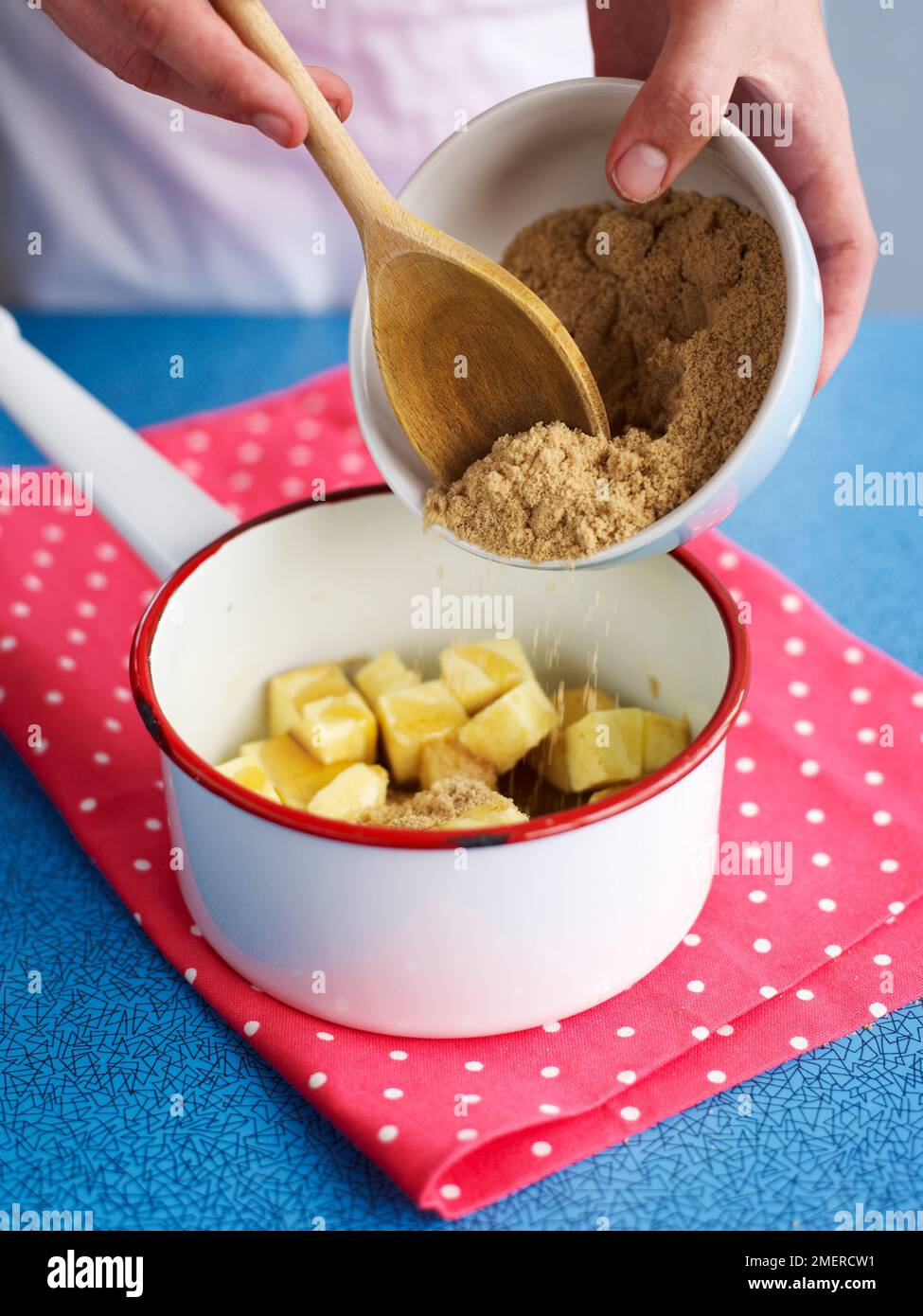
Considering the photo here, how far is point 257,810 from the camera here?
77cm

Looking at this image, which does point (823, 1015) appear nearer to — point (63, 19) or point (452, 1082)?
point (452, 1082)

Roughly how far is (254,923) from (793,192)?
0.61 m

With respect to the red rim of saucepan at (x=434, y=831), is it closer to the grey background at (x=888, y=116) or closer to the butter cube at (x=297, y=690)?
the butter cube at (x=297, y=690)

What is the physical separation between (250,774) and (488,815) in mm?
181

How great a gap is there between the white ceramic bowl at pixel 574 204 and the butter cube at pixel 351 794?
0.66 feet

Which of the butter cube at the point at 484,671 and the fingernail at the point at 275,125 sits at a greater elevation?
the fingernail at the point at 275,125

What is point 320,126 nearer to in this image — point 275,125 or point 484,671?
point 275,125

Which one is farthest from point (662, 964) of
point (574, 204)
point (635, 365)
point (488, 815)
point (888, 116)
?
point (888, 116)

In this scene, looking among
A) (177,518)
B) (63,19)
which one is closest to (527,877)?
(177,518)

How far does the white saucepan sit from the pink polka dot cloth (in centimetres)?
3

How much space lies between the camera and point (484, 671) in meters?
1.05

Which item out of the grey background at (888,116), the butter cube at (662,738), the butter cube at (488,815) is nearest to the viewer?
the butter cube at (488,815)

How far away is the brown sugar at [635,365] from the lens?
2.68 feet

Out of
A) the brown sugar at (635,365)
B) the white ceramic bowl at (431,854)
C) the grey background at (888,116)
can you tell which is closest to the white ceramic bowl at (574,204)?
the brown sugar at (635,365)
